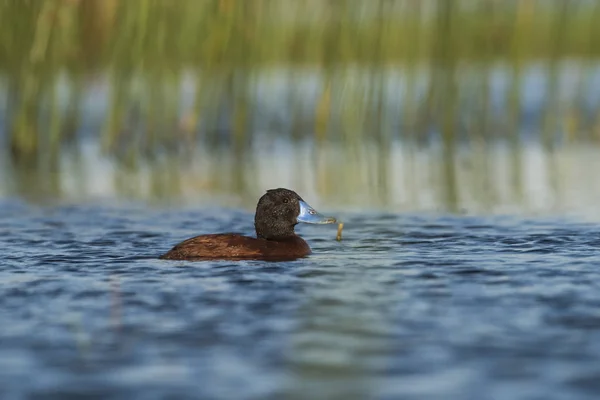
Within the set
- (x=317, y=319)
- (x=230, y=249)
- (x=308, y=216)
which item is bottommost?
(x=317, y=319)

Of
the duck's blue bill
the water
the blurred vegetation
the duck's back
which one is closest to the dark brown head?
the duck's blue bill

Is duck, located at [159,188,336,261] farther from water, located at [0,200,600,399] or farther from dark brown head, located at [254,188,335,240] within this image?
water, located at [0,200,600,399]

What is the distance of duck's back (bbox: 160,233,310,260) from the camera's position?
960cm

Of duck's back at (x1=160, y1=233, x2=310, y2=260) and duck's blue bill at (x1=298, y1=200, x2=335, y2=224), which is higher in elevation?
duck's blue bill at (x1=298, y1=200, x2=335, y2=224)

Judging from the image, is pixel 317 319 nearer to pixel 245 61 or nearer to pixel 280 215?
pixel 280 215

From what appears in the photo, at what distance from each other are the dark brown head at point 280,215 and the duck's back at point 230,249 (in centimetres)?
49

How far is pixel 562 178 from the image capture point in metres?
15.4

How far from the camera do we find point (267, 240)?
1045 centimetres

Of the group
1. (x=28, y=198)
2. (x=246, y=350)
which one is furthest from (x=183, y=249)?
(x=28, y=198)

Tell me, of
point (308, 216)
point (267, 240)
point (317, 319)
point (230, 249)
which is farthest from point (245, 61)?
point (317, 319)

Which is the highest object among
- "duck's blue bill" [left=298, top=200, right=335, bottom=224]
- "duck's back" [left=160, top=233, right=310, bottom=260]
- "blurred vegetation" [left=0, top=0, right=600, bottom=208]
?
"blurred vegetation" [left=0, top=0, right=600, bottom=208]

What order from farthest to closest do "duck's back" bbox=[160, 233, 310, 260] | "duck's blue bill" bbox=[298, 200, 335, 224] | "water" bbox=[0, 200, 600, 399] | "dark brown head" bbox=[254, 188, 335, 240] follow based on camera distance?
"duck's blue bill" bbox=[298, 200, 335, 224] < "dark brown head" bbox=[254, 188, 335, 240] < "duck's back" bbox=[160, 233, 310, 260] < "water" bbox=[0, 200, 600, 399]

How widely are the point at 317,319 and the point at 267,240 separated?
3294mm

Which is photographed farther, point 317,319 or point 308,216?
point 308,216
